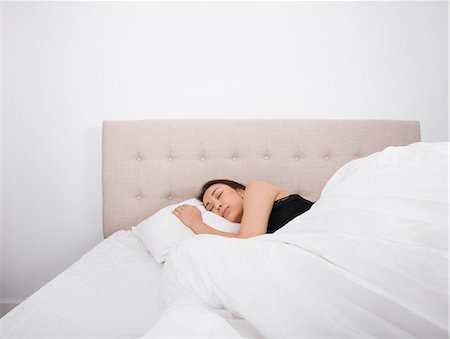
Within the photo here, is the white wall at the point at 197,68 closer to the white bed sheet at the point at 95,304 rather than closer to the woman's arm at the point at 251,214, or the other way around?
the woman's arm at the point at 251,214

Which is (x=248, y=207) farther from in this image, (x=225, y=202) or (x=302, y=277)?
(x=302, y=277)

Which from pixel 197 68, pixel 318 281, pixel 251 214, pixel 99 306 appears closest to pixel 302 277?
pixel 318 281

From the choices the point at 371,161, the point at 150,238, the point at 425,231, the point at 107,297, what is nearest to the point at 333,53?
the point at 371,161

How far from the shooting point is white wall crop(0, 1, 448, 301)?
204 cm

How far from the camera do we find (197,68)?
2051 mm

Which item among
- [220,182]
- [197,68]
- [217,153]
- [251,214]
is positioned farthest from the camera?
[197,68]

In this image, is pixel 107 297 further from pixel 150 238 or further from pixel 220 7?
pixel 220 7

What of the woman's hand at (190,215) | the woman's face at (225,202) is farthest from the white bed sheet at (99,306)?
the woman's face at (225,202)

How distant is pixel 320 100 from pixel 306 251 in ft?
4.65

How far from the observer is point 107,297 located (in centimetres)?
115

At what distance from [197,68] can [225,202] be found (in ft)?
2.60

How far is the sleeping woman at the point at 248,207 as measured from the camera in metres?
1.52

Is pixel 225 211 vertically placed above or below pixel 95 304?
above

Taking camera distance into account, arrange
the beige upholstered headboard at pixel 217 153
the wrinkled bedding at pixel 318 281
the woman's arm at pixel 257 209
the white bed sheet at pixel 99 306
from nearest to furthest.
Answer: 1. the wrinkled bedding at pixel 318 281
2. the white bed sheet at pixel 99 306
3. the woman's arm at pixel 257 209
4. the beige upholstered headboard at pixel 217 153
